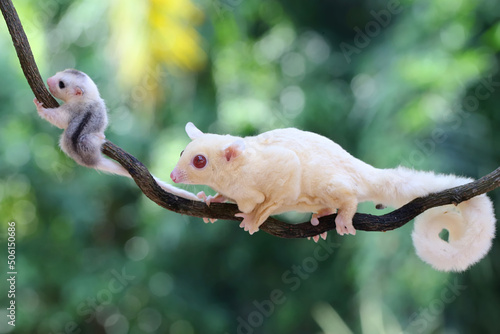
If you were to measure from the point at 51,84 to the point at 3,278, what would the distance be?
333 cm

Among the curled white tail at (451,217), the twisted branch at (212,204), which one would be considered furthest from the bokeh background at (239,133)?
the curled white tail at (451,217)

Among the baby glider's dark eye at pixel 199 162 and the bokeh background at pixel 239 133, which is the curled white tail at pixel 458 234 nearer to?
the baby glider's dark eye at pixel 199 162

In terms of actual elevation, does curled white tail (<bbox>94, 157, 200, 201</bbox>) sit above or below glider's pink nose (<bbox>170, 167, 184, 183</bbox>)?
below

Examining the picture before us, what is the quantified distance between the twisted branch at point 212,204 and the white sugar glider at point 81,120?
0.02m

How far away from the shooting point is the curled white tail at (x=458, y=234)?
3.68ft

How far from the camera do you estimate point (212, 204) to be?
3.43ft

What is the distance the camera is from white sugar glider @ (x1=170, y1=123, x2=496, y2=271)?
101cm

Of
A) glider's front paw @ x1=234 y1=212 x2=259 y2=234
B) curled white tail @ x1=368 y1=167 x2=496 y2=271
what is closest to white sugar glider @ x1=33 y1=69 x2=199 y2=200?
glider's front paw @ x1=234 y1=212 x2=259 y2=234

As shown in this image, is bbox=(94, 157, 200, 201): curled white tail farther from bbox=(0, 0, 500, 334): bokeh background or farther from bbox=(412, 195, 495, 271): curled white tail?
bbox=(0, 0, 500, 334): bokeh background

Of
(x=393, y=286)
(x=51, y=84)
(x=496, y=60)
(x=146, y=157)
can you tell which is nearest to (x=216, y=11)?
(x=146, y=157)

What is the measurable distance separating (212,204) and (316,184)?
0.20 meters

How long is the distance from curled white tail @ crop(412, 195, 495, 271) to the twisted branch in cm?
10

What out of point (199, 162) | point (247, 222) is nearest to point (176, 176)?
point (199, 162)

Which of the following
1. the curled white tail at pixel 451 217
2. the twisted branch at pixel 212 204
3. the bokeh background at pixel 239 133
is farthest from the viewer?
the bokeh background at pixel 239 133
